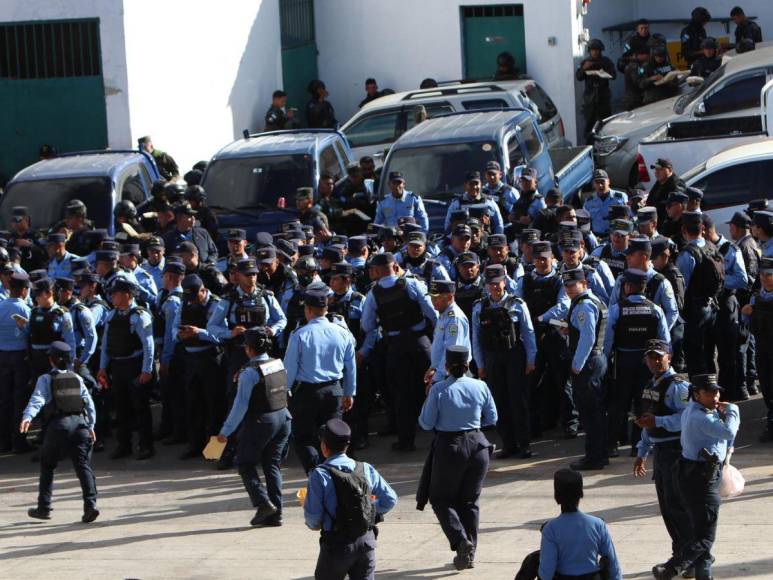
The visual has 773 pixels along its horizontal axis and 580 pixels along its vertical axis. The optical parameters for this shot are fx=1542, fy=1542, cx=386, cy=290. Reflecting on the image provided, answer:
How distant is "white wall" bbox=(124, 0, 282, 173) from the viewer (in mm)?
23359

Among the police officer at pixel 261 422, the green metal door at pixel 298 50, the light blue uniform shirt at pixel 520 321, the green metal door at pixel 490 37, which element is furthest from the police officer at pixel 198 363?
the green metal door at pixel 490 37

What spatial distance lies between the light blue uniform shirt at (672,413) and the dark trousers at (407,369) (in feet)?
11.6

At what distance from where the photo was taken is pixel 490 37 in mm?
26656

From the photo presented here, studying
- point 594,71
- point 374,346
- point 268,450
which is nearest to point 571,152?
point 594,71

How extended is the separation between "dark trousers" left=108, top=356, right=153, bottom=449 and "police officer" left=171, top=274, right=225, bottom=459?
388 mm

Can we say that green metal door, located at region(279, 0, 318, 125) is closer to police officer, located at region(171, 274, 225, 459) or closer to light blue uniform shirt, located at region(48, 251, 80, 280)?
light blue uniform shirt, located at region(48, 251, 80, 280)

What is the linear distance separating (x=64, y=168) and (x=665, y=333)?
28.0 feet

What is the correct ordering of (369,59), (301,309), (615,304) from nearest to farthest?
1. (615,304)
2. (301,309)
3. (369,59)

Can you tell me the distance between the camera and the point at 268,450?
12.0m

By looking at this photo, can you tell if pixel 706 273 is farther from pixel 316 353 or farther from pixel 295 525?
pixel 295 525

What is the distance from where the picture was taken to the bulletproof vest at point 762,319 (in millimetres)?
13023

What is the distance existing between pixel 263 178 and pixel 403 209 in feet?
7.07

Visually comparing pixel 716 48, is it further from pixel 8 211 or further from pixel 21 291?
pixel 21 291

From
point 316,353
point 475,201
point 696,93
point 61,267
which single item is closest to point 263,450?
point 316,353
